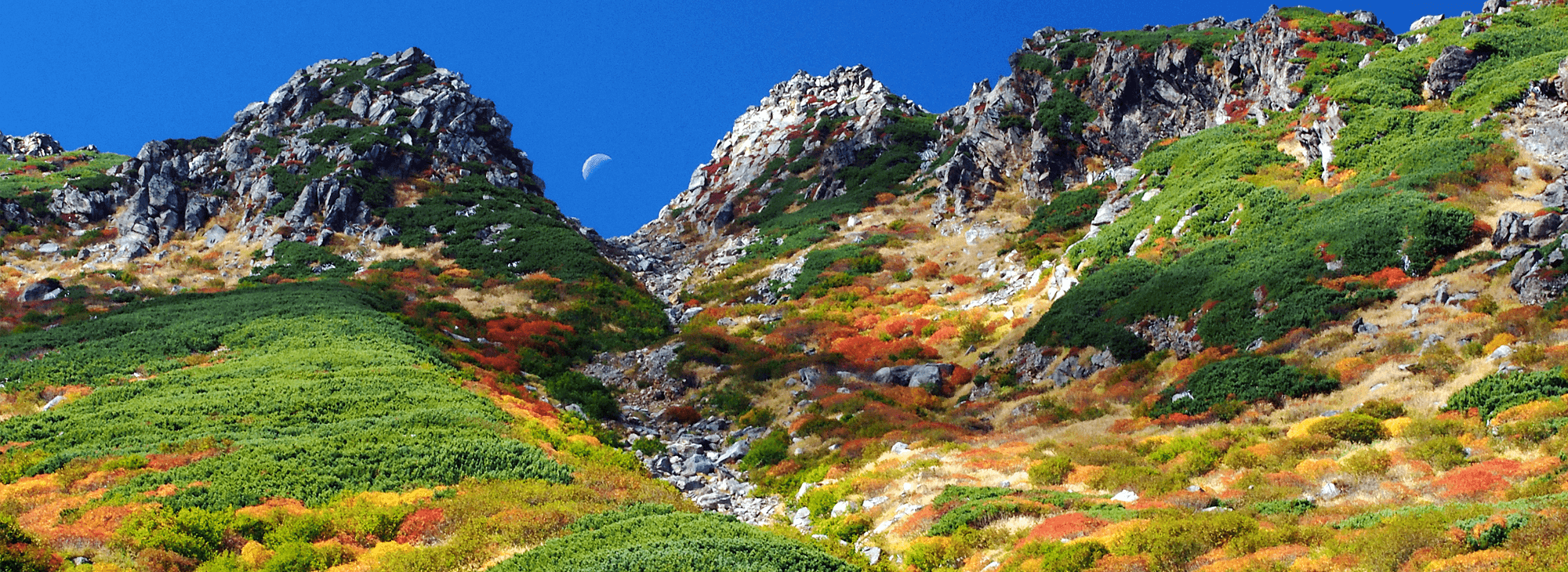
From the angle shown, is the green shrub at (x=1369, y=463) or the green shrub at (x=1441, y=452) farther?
the green shrub at (x=1369, y=463)

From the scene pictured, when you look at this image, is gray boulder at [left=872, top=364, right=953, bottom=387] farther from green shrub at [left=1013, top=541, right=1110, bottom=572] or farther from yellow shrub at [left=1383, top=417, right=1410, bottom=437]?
green shrub at [left=1013, top=541, right=1110, bottom=572]

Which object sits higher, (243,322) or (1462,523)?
(243,322)

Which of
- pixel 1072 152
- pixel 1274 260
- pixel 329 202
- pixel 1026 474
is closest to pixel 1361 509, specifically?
pixel 1026 474

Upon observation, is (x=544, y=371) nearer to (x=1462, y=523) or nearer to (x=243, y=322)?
(x=243, y=322)

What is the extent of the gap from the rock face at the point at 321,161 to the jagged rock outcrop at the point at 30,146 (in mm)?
32095

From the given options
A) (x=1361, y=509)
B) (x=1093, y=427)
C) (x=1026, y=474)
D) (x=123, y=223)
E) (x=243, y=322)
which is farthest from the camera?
(x=123, y=223)

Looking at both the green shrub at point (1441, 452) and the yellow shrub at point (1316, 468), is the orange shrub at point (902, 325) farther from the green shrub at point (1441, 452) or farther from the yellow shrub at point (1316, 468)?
the green shrub at point (1441, 452)

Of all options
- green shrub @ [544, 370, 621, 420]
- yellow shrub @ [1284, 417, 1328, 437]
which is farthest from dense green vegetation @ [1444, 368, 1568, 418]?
green shrub @ [544, 370, 621, 420]

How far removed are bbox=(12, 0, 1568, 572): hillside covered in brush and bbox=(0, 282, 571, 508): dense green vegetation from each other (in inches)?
7.4

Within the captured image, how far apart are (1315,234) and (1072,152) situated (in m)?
31.3

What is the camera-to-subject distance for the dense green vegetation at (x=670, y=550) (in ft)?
42.8

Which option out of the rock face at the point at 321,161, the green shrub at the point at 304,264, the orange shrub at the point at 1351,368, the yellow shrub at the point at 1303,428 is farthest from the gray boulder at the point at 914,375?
the rock face at the point at 321,161

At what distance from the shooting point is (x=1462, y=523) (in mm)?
10719

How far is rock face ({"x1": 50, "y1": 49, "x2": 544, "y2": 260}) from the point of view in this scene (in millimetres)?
60969
